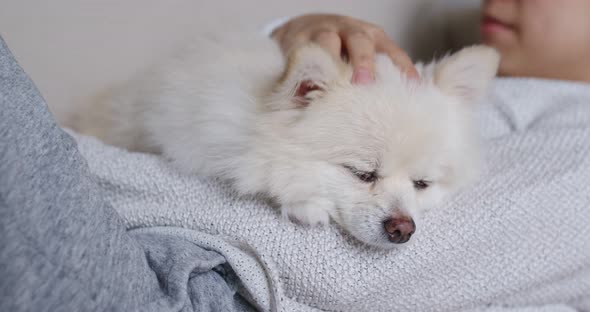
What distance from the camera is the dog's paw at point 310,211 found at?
0.96 m

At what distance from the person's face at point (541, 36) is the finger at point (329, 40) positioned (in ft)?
2.60

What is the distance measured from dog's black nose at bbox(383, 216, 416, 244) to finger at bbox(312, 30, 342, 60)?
1.52 ft

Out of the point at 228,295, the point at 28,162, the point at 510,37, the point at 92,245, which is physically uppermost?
the point at 28,162

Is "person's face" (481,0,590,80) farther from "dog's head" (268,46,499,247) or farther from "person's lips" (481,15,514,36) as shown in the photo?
"dog's head" (268,46,499,247)

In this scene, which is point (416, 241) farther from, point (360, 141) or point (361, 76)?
point (361, 76)

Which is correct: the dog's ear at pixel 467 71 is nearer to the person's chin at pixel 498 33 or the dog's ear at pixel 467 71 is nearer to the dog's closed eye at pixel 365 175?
the dog's closed eye at pixel 365 175

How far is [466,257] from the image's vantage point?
993 mm

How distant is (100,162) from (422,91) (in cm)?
74

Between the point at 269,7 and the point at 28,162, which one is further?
the point at 269,7

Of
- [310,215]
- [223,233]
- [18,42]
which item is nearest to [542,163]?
[310,215]

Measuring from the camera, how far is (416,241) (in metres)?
0.97

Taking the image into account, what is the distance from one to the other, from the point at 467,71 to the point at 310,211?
1.75 feet

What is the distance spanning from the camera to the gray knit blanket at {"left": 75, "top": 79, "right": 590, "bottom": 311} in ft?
3.01

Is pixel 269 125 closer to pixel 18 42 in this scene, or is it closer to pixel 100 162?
pixel 100 162
